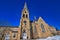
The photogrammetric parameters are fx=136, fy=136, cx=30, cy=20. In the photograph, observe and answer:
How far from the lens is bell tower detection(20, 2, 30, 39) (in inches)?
1908

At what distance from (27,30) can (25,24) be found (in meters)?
2.66

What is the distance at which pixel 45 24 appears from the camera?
5112 cm

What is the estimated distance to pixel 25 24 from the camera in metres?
50.5

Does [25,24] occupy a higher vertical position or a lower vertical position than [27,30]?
higher

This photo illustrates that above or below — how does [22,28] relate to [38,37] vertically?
above

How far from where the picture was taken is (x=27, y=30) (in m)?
49.0

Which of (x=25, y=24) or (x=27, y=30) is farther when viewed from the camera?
(x=25, y=24)

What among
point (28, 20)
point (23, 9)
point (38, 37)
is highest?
point (23, 9)

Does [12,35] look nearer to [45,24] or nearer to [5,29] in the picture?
[5,29]

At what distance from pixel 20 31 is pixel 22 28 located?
146cm

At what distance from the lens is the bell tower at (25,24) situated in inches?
1908

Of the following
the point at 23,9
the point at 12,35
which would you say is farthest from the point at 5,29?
the point at 23,9

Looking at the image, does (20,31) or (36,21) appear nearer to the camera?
(20,31)

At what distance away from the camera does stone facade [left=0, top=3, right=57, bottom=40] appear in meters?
48.4
